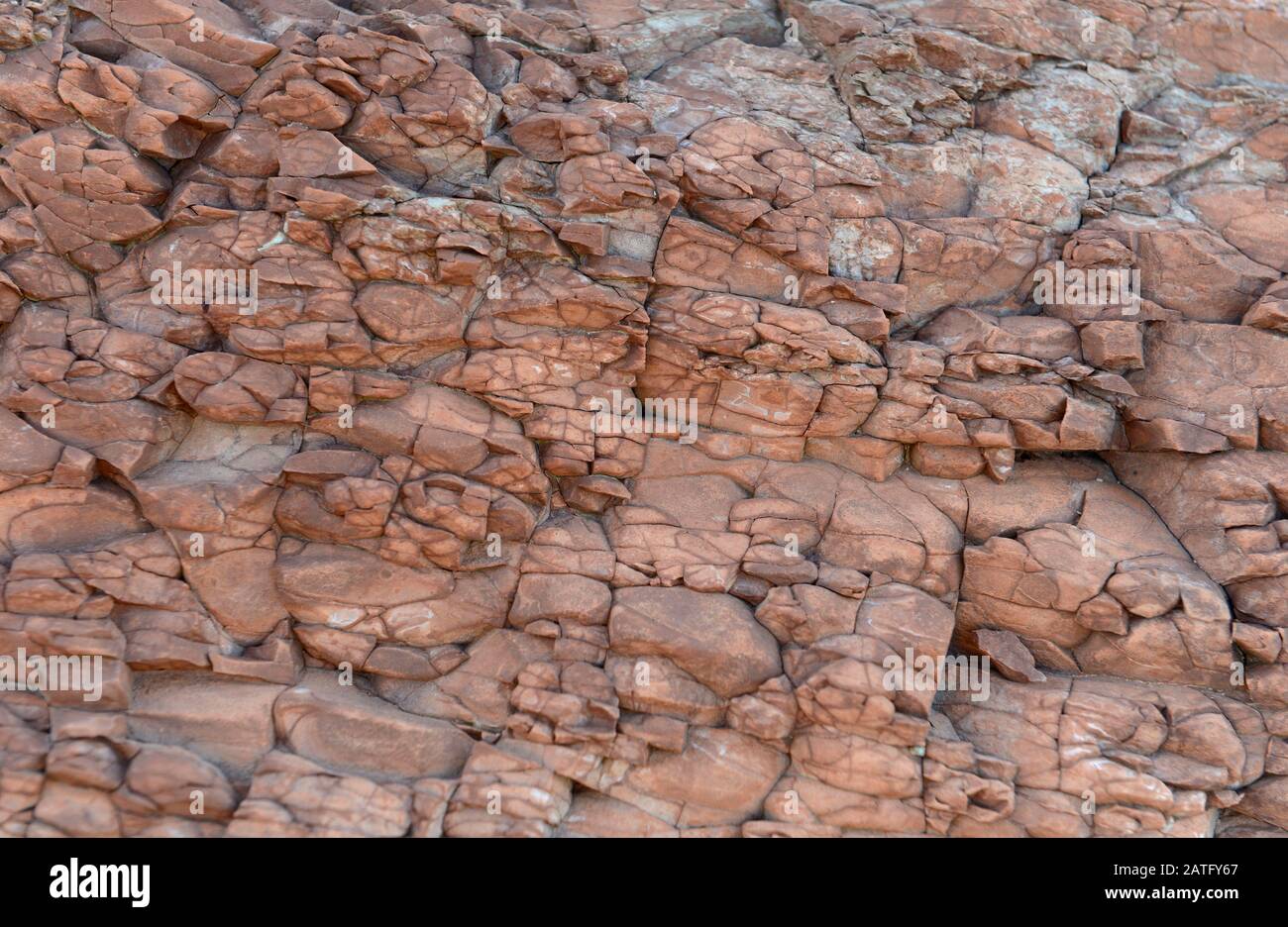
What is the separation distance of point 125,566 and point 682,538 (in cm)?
567

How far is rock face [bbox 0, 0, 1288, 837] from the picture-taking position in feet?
30.3

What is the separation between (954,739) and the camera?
9.62 meters

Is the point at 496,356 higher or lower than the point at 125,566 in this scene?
higher

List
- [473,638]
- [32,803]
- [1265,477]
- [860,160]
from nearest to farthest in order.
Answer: [32,803] < [473,638] < [1265,477] < [860,160]

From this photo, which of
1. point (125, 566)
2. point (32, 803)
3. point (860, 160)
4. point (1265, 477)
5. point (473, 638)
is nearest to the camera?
point (32, 803)

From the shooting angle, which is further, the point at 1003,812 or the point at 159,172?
the point at 159,172

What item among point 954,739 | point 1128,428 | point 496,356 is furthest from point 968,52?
point 954,739

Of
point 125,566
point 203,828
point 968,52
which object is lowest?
point 203,828

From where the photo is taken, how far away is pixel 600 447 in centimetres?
1052

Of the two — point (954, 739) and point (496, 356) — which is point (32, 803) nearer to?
point (496, 356)

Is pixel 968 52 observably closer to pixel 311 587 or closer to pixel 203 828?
pixel 311 587

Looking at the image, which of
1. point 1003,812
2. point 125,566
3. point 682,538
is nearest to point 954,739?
point 1003,812

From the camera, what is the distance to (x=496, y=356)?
1039 cm

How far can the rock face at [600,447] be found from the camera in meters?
9.25
